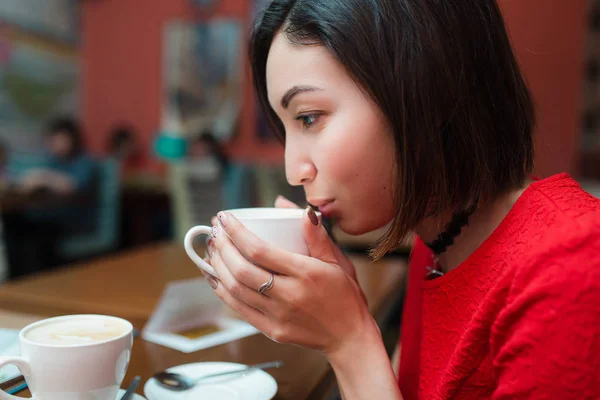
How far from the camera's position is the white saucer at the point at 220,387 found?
678 mm

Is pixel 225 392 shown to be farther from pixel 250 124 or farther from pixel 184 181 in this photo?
pixel 250 124

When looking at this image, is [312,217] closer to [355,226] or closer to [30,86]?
[355,226]

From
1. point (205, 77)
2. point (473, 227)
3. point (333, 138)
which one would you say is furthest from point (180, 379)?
point (205, 77)

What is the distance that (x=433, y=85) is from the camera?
72 centimetres

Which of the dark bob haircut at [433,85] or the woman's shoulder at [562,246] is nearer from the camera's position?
the woman's shoulder at [562,246]

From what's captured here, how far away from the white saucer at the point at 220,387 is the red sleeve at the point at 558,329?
0.30 meters

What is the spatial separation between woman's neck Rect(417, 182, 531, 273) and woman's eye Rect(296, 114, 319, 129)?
0.89 feet

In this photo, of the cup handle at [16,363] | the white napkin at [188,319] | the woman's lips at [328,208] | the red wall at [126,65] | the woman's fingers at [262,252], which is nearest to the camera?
the cup handle at [16,363]

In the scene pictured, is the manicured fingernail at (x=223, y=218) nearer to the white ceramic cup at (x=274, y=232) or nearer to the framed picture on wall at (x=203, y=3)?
the white ceramic cup at (x=274, y=232)

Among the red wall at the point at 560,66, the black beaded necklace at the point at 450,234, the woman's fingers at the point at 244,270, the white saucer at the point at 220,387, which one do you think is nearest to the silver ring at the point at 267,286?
the woman's fingers at the point at 244,270

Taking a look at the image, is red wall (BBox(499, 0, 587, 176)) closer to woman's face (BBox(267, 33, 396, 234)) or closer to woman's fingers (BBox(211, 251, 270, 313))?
woman's face (BBox(267, 33, 396, 234))

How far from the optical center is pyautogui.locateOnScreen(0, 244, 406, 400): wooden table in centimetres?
81

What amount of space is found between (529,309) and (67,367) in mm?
515

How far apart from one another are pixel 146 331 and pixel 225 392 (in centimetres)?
30
